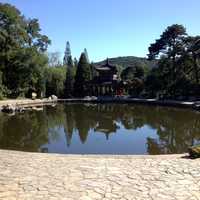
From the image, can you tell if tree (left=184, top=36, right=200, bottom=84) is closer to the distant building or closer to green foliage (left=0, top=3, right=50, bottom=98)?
the distant building

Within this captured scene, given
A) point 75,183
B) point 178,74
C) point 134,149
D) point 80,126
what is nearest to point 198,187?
point 75,183

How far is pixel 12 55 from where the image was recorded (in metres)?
35.0

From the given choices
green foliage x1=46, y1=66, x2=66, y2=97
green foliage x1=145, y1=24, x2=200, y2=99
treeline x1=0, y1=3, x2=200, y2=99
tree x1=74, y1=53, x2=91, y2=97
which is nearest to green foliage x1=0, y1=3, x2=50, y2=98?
treeline x1=0, y1=3, x2=200, y2=99

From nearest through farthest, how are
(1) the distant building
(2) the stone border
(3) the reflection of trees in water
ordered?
(3) the reflection of trees in water
(2) the stone border
(1) the distant building

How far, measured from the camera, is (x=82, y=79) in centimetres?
4350

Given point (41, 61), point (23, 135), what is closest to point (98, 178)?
point (23, 135)

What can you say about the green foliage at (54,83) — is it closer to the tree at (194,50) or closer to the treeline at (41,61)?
the treeline at (41,61)

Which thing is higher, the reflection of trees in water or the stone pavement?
the stone pavement

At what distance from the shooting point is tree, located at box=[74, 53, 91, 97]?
1714 inches

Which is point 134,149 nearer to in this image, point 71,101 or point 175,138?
point 175,138

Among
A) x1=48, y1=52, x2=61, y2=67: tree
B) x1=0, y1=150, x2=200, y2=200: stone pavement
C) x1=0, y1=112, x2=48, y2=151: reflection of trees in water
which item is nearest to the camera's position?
x1=0, y1=150, x2=200, y2=200: stone pavement

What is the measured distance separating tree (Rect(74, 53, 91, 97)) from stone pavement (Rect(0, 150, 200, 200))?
1407 inches

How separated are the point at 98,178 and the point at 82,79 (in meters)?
37.7

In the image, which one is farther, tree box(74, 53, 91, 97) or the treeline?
tree box(74, 53, 91, 97)
